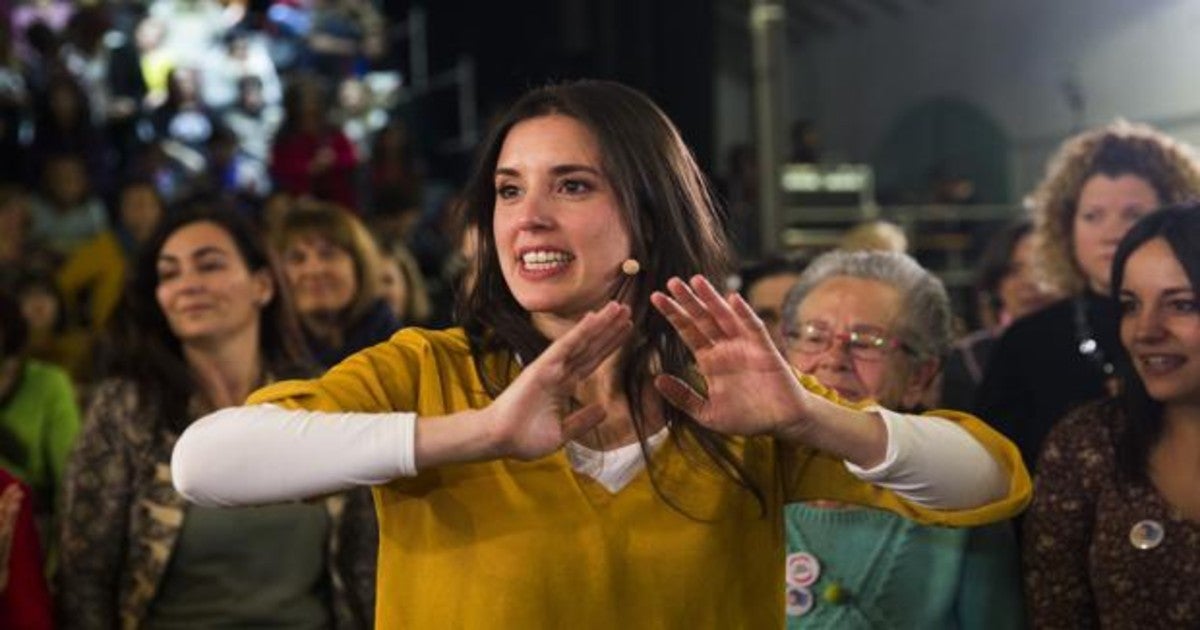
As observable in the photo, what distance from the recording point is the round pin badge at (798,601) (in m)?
3.01

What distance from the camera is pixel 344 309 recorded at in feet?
16.5

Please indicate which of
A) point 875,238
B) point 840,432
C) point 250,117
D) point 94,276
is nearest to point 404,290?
point 875,238

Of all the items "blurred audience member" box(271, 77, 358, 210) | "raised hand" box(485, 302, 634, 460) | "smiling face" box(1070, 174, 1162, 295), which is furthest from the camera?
"blurred audience member" box(271, 77, 358, 210)

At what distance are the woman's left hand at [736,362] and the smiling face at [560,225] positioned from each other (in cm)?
18

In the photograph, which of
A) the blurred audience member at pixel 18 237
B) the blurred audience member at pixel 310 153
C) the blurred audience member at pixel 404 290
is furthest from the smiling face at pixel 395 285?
the blurred audience member at pixel 310 153

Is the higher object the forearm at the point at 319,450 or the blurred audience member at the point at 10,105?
the blurred audience member at the point at 10,105

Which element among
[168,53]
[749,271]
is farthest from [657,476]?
[168,53]

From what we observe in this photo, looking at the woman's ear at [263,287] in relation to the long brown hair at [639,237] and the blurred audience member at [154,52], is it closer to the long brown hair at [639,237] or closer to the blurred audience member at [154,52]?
the long brown hair at [639,237]

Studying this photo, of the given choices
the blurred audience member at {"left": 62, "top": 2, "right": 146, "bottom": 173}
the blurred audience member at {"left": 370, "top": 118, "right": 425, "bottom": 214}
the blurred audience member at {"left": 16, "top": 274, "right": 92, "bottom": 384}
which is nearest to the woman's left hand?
the blurred audience member at {"left": 16, "top": 274, "right": 92, "bottom": 384}

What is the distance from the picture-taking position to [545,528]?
2.22m

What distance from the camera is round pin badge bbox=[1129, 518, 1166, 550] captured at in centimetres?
286

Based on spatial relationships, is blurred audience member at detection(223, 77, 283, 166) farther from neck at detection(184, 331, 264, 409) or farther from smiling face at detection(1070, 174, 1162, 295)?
smiling face at detection(1070, 174, 1162, 295)

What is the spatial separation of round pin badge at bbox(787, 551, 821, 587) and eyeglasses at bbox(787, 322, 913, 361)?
345 mm

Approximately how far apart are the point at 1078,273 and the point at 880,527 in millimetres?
1253
